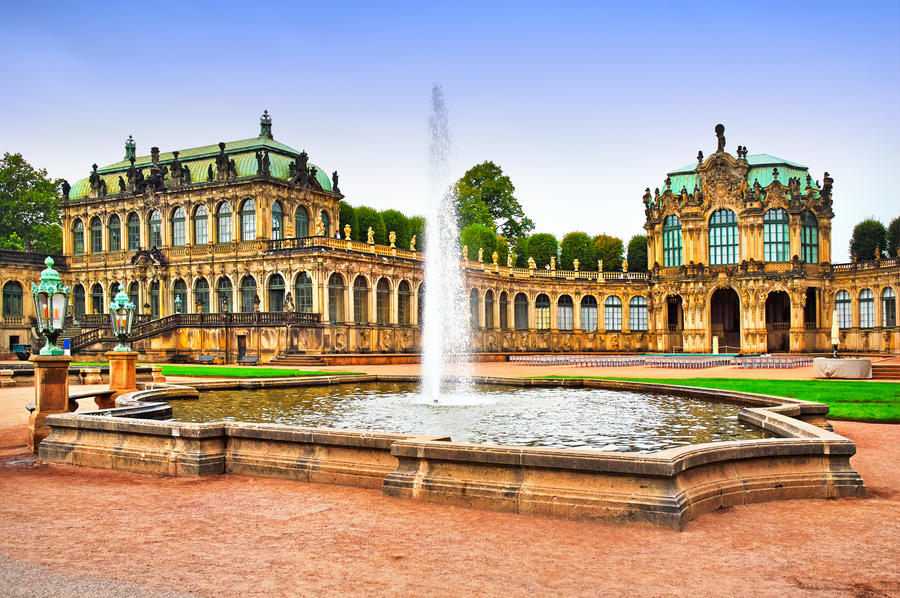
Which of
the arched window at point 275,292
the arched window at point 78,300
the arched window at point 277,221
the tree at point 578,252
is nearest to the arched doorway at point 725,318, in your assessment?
the tree at point 578,252

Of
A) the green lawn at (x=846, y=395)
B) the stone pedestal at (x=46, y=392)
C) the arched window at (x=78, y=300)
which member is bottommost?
the green lawn at (x=846, y=395)

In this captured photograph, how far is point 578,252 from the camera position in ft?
282

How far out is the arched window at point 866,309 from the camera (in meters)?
63.8

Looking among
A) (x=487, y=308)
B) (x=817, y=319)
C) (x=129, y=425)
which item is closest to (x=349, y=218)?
(x=487, y=308)

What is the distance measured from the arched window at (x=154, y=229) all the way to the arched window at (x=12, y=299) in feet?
34.4

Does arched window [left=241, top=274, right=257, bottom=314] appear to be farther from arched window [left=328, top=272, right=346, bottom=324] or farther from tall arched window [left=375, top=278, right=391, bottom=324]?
tall arched window [left=375, top=278, right=391, bottom=324]

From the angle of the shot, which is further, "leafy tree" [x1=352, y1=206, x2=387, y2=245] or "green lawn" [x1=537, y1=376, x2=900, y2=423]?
"leafy tree" [x1=352, y1=206, x2=387, y2=245]

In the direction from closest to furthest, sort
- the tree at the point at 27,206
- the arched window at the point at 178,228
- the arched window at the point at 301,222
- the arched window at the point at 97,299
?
the arched window at the point at 301,222
the arched window at the point at 178,228
the arched window at the point at 97,299
the tree at the point at 27,206

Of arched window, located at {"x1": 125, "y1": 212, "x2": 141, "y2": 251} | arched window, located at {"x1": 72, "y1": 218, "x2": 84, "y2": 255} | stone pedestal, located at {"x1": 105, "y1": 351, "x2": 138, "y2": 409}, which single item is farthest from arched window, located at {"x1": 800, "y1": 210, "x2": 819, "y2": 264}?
stone pedestal, located at {"x1": 105, "y1": 351, "x2": 138, "y2": 409}

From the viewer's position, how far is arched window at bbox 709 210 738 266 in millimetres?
69688

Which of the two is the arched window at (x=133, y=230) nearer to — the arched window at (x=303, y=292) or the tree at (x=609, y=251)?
the arched window at (x=303, y=292)

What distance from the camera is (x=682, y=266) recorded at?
7106 centimetres

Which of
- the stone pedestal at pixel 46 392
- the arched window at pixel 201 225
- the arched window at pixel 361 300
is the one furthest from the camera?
the arched window at pixel 201 225

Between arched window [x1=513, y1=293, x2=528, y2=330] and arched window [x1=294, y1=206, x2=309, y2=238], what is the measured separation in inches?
766
